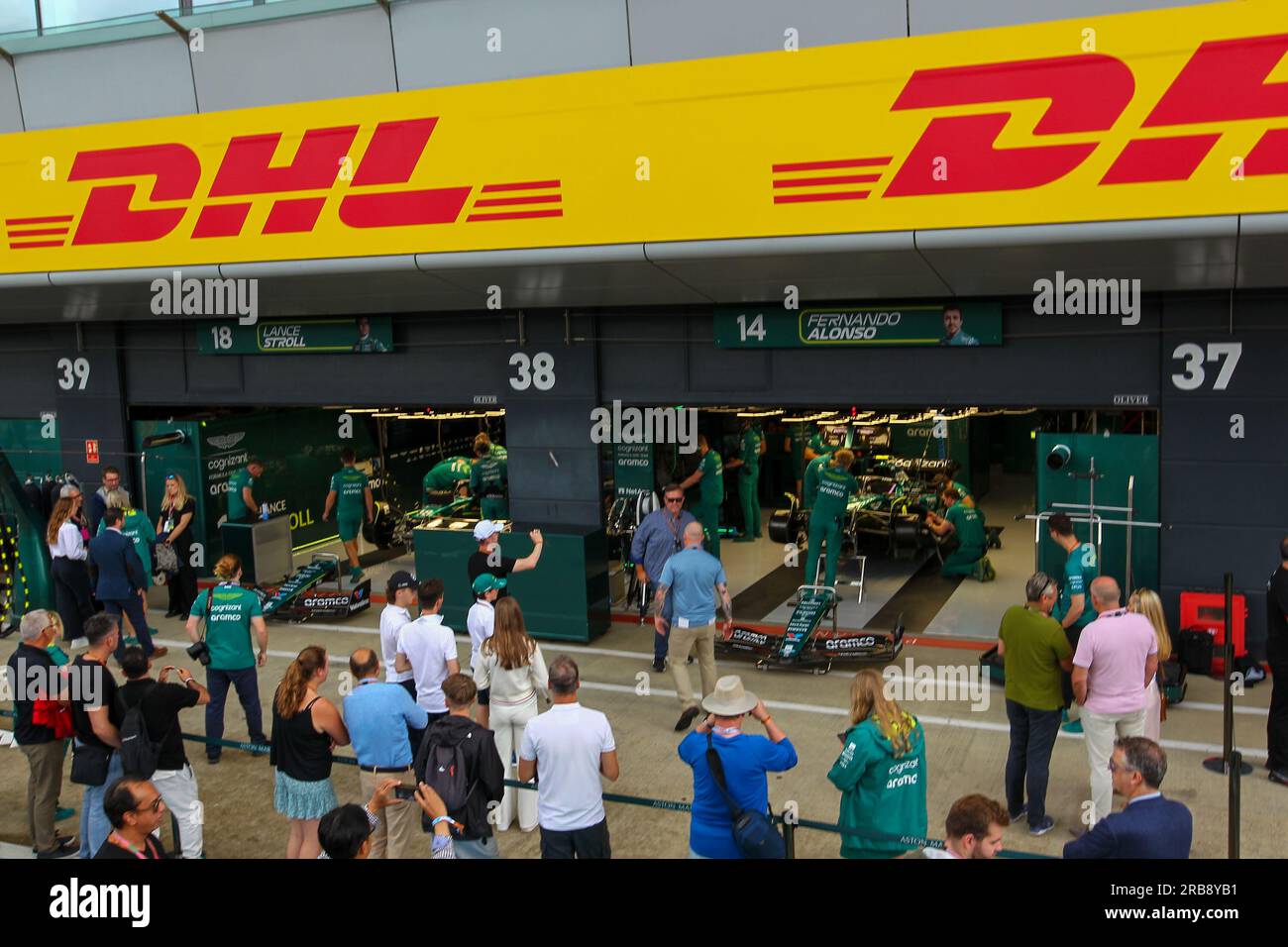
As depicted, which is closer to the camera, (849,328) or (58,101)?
(849,328)

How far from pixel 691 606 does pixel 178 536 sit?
7140mm

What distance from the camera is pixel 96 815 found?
6977 mm

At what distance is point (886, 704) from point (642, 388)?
24.4ft

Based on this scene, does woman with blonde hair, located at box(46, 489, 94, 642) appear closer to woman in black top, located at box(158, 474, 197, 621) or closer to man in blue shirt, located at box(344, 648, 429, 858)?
woman in black top, located at box(158, 474, 197, 621)

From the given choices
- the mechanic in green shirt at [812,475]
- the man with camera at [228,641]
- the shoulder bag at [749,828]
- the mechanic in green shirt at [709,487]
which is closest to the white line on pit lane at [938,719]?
the man with camera at [228,641]

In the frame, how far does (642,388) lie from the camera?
501 inches

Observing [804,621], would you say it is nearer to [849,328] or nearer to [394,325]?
[849,328]

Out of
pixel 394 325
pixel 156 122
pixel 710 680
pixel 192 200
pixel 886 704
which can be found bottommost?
pixel 710 680

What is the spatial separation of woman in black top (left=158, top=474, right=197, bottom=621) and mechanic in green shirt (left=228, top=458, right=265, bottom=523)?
0.86 metres

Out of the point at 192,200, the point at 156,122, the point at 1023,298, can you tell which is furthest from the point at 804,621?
the point at 156,122

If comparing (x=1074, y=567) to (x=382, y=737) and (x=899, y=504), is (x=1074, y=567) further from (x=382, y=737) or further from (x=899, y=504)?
(x=899, y=504)

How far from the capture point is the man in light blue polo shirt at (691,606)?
30.9 ft

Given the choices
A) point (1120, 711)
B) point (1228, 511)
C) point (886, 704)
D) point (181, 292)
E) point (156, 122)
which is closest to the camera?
point (886, 704)

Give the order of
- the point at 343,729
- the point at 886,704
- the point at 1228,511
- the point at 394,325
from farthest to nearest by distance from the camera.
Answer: the point at 394,325 → the point at 1228,511 → the point at 343,729 → the point at 886,704
